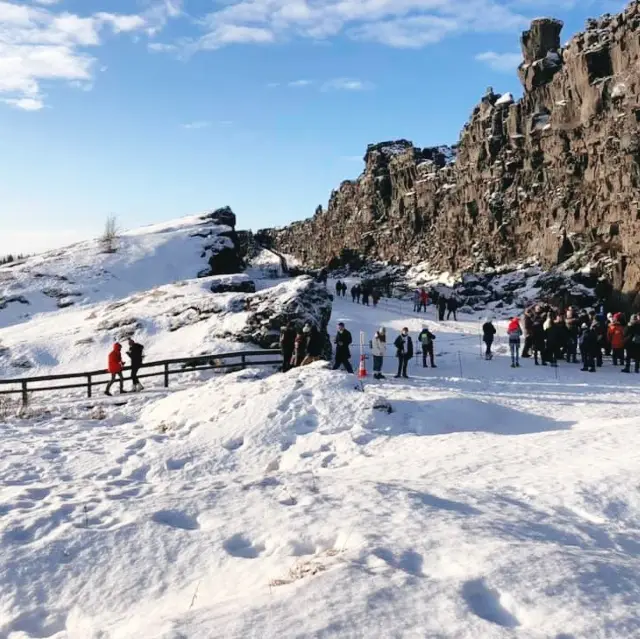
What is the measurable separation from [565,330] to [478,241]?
143 ft

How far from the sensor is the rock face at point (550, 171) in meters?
47.0

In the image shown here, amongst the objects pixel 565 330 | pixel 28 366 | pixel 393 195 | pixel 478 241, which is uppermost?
pixel 393 195

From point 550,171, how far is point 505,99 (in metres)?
11.4

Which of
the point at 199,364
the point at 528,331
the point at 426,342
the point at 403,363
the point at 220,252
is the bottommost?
the point at 199,364

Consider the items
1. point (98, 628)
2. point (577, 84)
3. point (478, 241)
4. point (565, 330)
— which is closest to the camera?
point (98, 628)

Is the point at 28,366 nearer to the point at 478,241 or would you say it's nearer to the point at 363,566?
the point at 363,566

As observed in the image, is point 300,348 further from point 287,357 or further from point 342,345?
point 342,345

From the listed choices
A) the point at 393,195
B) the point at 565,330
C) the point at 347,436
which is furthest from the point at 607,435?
the point at 393,195

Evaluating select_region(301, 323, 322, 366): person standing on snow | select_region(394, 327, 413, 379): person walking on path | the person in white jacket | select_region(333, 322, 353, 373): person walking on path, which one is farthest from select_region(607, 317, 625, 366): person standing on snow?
select_region(301, 323, 322, 366): person standing on snow

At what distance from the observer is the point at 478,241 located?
63125 millimetres

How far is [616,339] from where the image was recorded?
2033 cm

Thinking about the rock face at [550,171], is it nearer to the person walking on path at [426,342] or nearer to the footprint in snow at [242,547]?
the person walking on path at [426,342]

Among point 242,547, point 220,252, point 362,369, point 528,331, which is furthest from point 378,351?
point 220,252

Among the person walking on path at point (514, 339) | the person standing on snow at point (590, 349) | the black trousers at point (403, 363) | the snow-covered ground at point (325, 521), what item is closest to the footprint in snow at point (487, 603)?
the snow-covered ground at point (325, 521)
